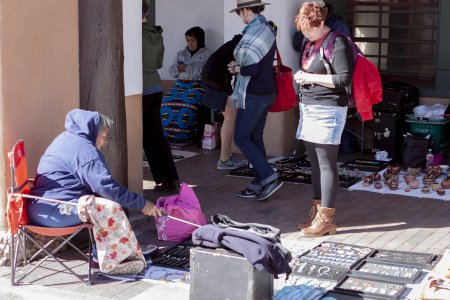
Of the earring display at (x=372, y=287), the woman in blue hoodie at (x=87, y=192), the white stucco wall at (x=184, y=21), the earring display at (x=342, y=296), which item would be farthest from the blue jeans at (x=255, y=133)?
the white stucco wall at (x=184, y=21)

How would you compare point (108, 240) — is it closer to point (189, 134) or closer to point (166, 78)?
point (189, 134)

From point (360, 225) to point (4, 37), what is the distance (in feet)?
10.5

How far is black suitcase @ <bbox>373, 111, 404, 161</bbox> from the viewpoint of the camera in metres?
9.63

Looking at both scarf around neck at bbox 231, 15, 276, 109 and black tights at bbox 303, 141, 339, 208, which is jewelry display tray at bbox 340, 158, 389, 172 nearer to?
scarf around neck at bbox 231, 15, 276, 109

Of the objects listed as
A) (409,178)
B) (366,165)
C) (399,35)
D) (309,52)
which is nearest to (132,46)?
(309,52)

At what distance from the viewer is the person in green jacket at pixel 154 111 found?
25.4 ft

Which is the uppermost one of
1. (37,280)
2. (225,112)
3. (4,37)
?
(4,37)

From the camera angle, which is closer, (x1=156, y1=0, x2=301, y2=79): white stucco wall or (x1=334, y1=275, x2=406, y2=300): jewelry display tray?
(x1=334, y1=275, x2=406, y2=300): jewelry display tray

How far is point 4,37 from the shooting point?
5.73m

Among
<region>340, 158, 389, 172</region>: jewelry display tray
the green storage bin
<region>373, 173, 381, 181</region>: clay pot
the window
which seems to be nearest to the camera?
<region>373, 173, 381, 181</region>: clay pot

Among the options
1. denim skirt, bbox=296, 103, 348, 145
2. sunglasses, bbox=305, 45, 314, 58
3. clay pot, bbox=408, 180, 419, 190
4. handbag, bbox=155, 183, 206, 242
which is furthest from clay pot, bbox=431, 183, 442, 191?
handbag, bbox=155, 183, 206, 242

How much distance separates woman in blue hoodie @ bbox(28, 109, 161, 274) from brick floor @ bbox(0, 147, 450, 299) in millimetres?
276

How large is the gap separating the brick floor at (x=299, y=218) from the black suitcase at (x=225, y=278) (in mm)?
453

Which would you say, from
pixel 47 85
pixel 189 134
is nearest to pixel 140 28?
pixel 47 85
